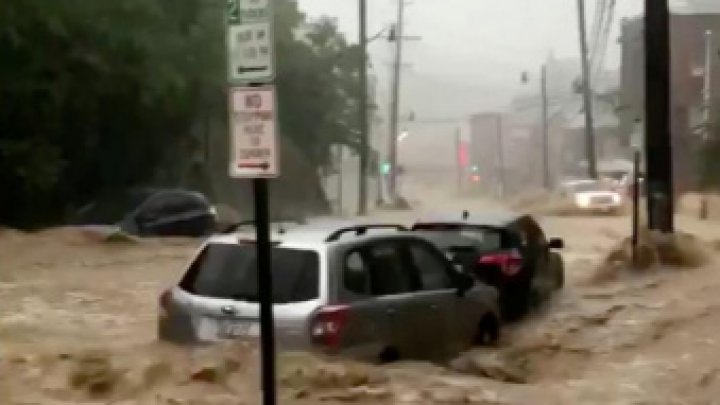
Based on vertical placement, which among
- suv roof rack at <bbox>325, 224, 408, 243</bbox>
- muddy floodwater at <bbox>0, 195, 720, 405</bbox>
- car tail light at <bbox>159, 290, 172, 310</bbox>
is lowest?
muddy floodwater at <bbox>0, 195, 720, 405</bbox>

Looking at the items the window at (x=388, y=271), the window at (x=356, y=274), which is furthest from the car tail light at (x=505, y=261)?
the window at (x=356, y=274)

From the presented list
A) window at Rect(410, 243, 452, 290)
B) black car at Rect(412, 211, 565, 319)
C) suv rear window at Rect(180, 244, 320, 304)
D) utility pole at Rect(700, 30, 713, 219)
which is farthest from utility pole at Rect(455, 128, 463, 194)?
suv rear window at Rect(180, 244, 320, 304)

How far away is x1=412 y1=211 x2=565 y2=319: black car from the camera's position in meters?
15.9

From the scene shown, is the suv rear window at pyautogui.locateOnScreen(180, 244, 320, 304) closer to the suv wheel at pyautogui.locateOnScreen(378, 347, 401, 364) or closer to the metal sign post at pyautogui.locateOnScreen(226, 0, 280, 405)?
the suv wheel at pyautogui.locateOnScreen(378, 347, 401, 364)

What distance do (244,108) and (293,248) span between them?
3137 mm

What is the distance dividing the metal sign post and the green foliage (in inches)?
812

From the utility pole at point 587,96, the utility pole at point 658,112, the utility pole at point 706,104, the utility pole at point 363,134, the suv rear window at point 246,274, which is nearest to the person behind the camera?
the suv rear window at point 246,274

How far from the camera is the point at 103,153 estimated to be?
114 ft

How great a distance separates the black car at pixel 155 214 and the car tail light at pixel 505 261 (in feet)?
46.7

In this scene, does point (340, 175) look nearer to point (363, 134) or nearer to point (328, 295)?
point (363, 134)

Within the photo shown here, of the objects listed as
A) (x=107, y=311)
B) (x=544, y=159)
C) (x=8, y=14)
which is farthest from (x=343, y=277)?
(x=544, y=159)

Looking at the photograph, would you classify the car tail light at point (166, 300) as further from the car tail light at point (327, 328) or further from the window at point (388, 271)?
the window at point (388, 271)

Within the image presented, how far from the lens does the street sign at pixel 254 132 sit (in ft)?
25.4

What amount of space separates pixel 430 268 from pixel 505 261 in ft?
13.2
